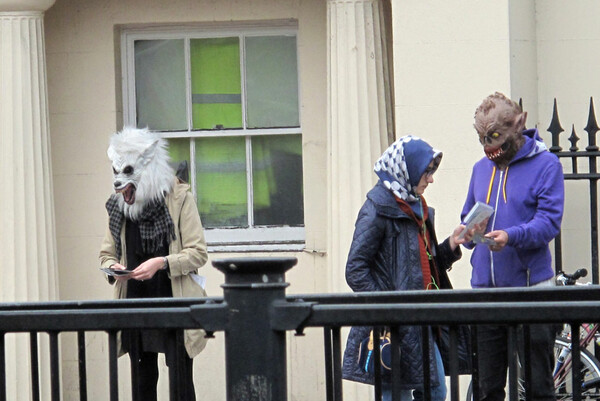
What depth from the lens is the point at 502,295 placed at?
12.9ft

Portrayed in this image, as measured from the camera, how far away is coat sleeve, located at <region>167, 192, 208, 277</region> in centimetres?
632

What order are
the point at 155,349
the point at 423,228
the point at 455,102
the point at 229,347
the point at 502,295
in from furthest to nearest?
the point at 455,102 < the point at 155,349 < the point at 423,228 < the point at 502,295 < the point at 229,347

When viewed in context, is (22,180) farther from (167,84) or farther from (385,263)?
(385,263)

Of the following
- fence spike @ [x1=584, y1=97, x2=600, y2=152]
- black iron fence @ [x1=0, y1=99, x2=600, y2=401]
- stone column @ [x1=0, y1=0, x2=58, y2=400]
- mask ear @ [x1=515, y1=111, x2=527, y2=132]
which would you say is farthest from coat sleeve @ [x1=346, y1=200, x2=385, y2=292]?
stone column @ [x1=0, y1=0, x2=58, y2=400]

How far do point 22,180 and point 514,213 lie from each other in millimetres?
3674

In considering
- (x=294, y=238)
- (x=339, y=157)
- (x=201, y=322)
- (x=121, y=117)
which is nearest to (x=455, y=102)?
(x=339, y=157)

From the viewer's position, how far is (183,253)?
6.37 m

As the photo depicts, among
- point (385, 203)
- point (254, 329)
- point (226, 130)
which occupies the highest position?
point (226, 130)

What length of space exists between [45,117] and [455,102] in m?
2.76

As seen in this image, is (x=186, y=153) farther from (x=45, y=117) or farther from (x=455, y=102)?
(x=455, y=102)

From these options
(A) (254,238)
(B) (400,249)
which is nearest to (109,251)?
(B) (400,249)

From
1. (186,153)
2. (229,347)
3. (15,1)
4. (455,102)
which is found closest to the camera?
(229,347)

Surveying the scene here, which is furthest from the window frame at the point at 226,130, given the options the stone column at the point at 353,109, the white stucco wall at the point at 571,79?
the white stucco wall at the point at 571,79

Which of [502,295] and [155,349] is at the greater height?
[502,295]
